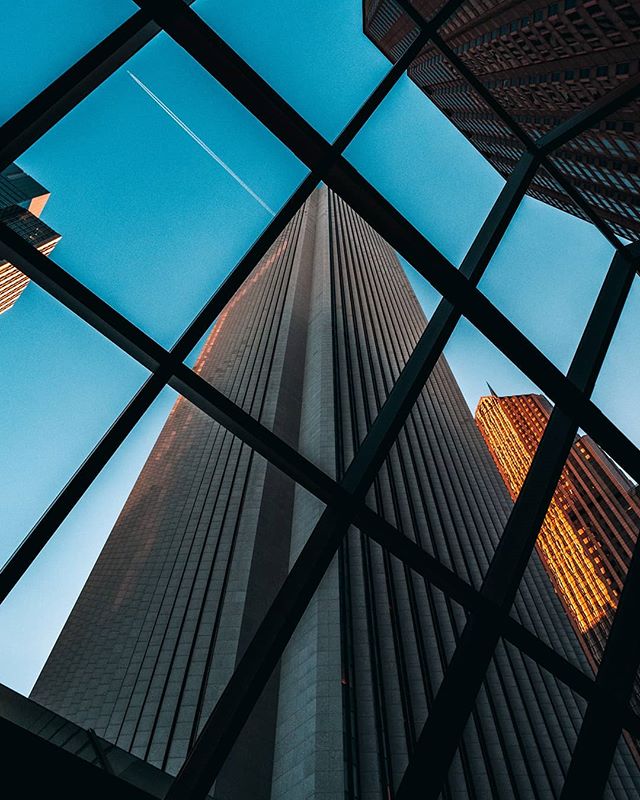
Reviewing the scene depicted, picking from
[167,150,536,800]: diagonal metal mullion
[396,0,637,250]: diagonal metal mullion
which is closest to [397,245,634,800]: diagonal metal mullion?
[167,150,536,800]: diagonal metal mullion

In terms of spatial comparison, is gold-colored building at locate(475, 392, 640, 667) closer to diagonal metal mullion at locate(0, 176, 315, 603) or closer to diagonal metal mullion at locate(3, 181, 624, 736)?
diagonal metal mullion at locate(3, 181, 624, 736)

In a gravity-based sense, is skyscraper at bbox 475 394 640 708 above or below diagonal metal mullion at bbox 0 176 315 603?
above

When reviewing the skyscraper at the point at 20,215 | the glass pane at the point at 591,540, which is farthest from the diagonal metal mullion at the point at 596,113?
the glass pane at the point at 591,540

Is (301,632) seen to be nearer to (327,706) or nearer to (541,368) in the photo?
(327,706)

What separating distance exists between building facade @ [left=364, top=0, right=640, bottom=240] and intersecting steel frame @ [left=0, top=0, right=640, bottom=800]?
28520 mm

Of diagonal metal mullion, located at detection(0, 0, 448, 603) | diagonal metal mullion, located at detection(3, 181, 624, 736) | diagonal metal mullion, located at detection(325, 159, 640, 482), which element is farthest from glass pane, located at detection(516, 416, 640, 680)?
diagonal metal mullion, located at detection(0, 0, 448, 603)

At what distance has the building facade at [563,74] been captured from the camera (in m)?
38.8

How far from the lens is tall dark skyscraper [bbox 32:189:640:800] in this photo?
81.8ft

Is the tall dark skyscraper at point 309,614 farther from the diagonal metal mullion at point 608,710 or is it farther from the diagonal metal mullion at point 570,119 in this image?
the diagonal metal mullion at point 570,119

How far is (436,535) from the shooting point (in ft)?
135

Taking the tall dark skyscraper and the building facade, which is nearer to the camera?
the tall dark skyscraper

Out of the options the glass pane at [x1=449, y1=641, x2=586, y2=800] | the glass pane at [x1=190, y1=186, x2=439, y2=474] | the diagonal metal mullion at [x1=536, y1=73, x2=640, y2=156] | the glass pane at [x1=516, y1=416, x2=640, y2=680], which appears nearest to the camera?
the diagonal metal mullion at [x1=536, y1=73, x2=640, y2=156]

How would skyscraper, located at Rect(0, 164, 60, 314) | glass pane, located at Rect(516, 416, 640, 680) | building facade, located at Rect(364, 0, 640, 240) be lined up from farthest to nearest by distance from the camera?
glass pane, located at Rect(516, 416, 640, 680) < skyscraper, located at Rect(0, 164, 60, 314) < building facade, located at Rect(364, 0, 640, 240)

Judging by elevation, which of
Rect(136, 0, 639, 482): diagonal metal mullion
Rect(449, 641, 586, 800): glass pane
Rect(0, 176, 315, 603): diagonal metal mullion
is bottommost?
Rect(0, 176, 315, 603): diagonal metal mullion
